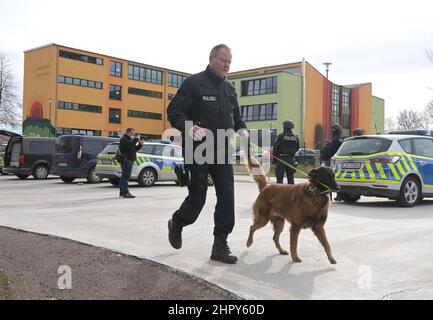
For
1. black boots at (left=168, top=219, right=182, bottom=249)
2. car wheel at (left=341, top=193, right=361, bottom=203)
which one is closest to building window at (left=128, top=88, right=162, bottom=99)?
car wheel at (left=341, top=193, right=361, bottom=203)

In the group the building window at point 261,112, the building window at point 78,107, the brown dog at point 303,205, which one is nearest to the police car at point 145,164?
the brown dog at point 303,205

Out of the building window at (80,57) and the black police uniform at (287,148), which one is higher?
the building window at (80,57)

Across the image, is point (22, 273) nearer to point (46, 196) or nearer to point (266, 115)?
point (46, 196)

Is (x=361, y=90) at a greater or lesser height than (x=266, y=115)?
greater

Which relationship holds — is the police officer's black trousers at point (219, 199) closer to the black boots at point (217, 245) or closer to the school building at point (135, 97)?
the black boots at point (217, 245)

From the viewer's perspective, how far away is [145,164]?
15.2 meters

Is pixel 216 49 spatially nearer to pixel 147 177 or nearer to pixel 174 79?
pixel 147 177

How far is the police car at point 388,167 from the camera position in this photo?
378 inches

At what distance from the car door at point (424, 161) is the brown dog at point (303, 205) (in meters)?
6.16

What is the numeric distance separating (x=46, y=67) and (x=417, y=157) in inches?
2087

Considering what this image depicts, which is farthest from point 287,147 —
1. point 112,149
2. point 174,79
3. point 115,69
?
point 174,79

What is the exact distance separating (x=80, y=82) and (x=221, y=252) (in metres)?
55.8

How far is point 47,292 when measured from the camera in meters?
3.51
